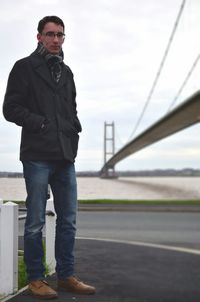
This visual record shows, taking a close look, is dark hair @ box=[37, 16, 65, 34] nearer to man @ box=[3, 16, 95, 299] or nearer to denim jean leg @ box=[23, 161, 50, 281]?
man @ box=[3, 16, 95, 299]

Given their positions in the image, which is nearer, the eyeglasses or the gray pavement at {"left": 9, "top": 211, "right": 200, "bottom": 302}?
the eyeglasses

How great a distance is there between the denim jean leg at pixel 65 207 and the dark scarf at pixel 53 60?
62 cm

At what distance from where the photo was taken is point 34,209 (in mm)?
3463

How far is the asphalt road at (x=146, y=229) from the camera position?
7297mm

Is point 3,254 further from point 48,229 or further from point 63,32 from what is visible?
point 63,32

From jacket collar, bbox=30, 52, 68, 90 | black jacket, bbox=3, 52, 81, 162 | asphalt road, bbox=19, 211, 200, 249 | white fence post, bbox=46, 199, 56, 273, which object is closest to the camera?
black jacket, bbox=3, 52, 81, 162

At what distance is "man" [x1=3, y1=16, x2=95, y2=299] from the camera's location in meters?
3.45

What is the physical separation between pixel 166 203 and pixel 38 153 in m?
12.3

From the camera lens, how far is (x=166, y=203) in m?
15.4

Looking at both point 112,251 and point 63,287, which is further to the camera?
point 112,251

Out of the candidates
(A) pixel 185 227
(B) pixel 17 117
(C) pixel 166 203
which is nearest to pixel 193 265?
(B) pixel 17 117

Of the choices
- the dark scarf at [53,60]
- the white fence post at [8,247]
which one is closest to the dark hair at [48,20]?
the dark scarf at [53,60]

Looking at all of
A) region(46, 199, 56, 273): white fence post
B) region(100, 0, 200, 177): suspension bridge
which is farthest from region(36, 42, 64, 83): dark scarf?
region(100, 0, 200, 177): suspension bridge

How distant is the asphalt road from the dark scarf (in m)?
3.60
